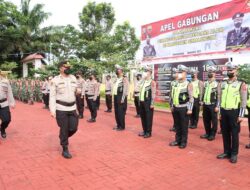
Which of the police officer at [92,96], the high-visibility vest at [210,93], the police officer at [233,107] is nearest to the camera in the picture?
the police officer at [233,107]

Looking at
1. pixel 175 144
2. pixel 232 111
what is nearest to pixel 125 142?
pixel 175 144

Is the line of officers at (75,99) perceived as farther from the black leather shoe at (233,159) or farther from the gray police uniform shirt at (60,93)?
the black leather shoe at (233,159)

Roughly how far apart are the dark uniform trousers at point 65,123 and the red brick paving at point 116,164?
1.27 ft

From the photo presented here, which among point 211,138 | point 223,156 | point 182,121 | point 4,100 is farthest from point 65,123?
point 211,138

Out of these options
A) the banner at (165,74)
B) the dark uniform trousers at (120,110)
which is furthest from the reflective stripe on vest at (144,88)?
the banner at (165,74)

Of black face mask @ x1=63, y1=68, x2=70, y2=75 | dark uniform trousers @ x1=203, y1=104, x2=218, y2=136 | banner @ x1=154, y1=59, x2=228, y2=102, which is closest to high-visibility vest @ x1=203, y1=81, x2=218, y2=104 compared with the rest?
dark uniform trousers @ x1=203, y1=104, x2=218, y2=136

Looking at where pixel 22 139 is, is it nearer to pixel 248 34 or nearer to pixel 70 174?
pixel 70 174

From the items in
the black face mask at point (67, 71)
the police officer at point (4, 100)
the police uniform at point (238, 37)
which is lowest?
the police officer at point (4, 100)

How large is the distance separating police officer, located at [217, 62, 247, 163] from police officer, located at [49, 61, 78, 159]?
2.93 meters

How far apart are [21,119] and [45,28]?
24704mm

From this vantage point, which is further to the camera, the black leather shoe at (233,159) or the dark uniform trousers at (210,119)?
the dark uniform trousers at (210,119)

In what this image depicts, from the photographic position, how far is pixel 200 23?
1238 centimetres

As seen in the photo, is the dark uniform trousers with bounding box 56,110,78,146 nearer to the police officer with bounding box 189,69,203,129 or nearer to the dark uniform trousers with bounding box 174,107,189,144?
the dark uniform trousers with bounding box 174,107,189,144

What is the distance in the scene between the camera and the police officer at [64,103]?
6.20 meters
